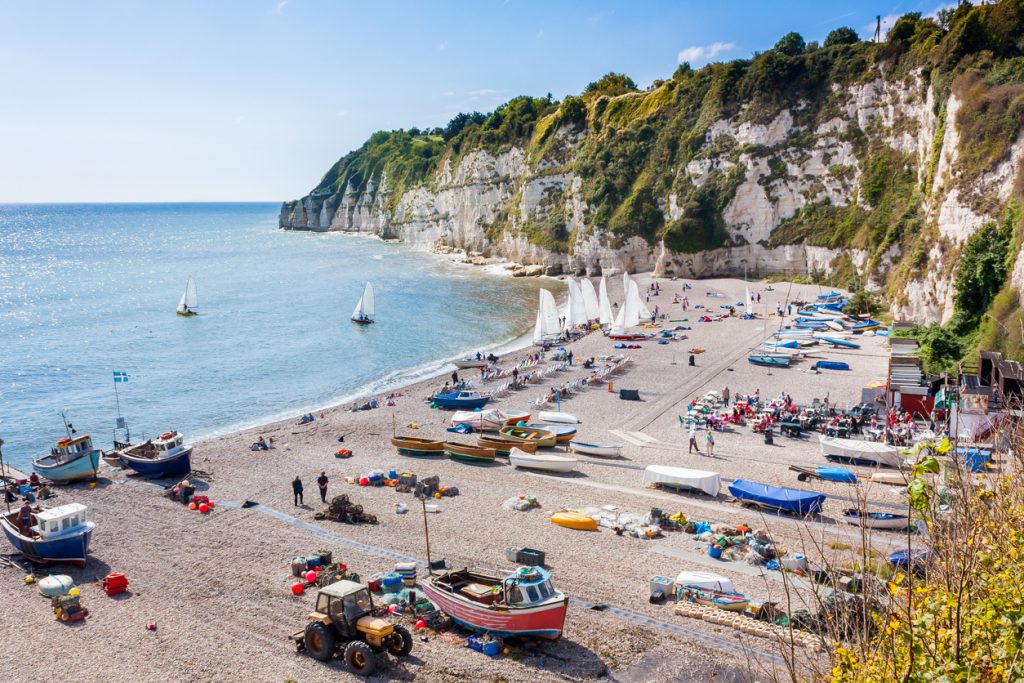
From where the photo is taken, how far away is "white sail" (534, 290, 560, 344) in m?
52.3

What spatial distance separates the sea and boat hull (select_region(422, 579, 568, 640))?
23938 mm

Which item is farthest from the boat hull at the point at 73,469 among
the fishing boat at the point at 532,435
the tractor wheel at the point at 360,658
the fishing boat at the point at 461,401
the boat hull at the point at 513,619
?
the boat hull at the point at 513,619

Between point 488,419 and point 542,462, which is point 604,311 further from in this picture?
point 542,462

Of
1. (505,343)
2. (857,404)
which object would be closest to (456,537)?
(857,404)

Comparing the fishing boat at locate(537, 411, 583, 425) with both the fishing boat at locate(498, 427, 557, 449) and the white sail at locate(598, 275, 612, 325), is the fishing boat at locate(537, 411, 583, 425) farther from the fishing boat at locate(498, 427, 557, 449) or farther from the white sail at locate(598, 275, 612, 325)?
the white sail at locate(598, 275, 612, 325)

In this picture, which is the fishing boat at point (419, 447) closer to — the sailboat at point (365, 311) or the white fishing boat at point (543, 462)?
the white fishing boat at point (543, 462)

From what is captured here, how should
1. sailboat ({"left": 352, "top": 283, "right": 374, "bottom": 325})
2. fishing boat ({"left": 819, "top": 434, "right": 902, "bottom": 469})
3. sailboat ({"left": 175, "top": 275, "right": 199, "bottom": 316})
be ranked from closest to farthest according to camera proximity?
fishing boat ({"left": 819, "top": 434, "right": 902, "bottom": 469})
sailboat ({"left": 352, "top": 283, "right": 374, "bottom": 325})
sailboat ({"left": 175, "top": 275, "right": 199, "bottom": 316})

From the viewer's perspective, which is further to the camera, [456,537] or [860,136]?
[860,136]

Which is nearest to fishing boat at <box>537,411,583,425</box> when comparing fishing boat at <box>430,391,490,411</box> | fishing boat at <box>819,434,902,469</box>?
fishing boat at <box>430,391,490,411</box>

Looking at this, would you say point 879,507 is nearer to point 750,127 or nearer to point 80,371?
point 80,371

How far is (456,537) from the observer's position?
21.0 metres

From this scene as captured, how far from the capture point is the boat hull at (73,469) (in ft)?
88.8

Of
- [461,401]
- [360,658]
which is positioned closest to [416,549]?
[360,658]

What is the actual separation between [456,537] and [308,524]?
4949 millimetres
